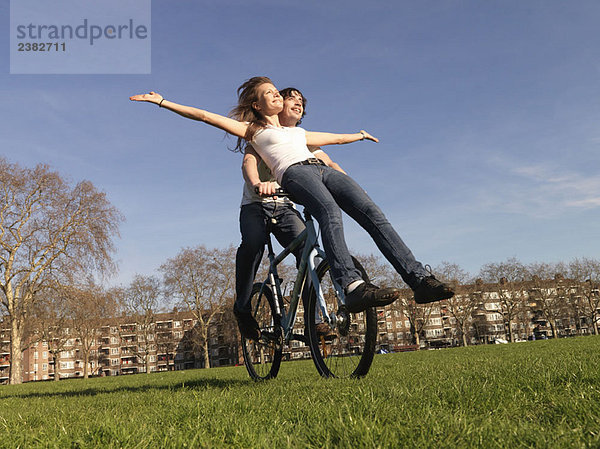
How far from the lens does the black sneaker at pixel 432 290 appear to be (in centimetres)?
321

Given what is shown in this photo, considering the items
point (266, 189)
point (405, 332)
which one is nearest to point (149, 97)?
point (266, 189)

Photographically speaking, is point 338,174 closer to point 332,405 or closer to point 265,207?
point 265,207

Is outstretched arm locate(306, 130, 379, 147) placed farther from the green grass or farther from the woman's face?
the green grass

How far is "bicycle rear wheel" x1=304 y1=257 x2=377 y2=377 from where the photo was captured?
383cm

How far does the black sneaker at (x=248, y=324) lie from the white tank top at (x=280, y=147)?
73.5 inches

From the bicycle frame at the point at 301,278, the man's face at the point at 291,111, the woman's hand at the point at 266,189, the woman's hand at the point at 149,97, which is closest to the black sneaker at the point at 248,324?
the bicycle frame at the point at 301,278

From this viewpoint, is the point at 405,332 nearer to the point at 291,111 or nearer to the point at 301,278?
the point at 291,111

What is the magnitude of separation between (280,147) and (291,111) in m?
0.74

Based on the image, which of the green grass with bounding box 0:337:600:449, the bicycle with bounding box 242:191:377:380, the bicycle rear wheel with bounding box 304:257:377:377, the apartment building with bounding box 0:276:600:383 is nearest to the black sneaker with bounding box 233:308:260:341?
the bicycle with bounding box 242:191:377:380

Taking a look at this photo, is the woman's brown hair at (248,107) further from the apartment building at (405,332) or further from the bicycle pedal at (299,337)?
Result: the apartment building at (405,332)

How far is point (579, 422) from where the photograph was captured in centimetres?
193

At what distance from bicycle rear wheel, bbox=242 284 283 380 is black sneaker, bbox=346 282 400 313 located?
1738mm

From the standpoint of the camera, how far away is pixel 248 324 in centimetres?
549

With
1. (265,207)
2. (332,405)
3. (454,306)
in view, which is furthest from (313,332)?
(454,306)
